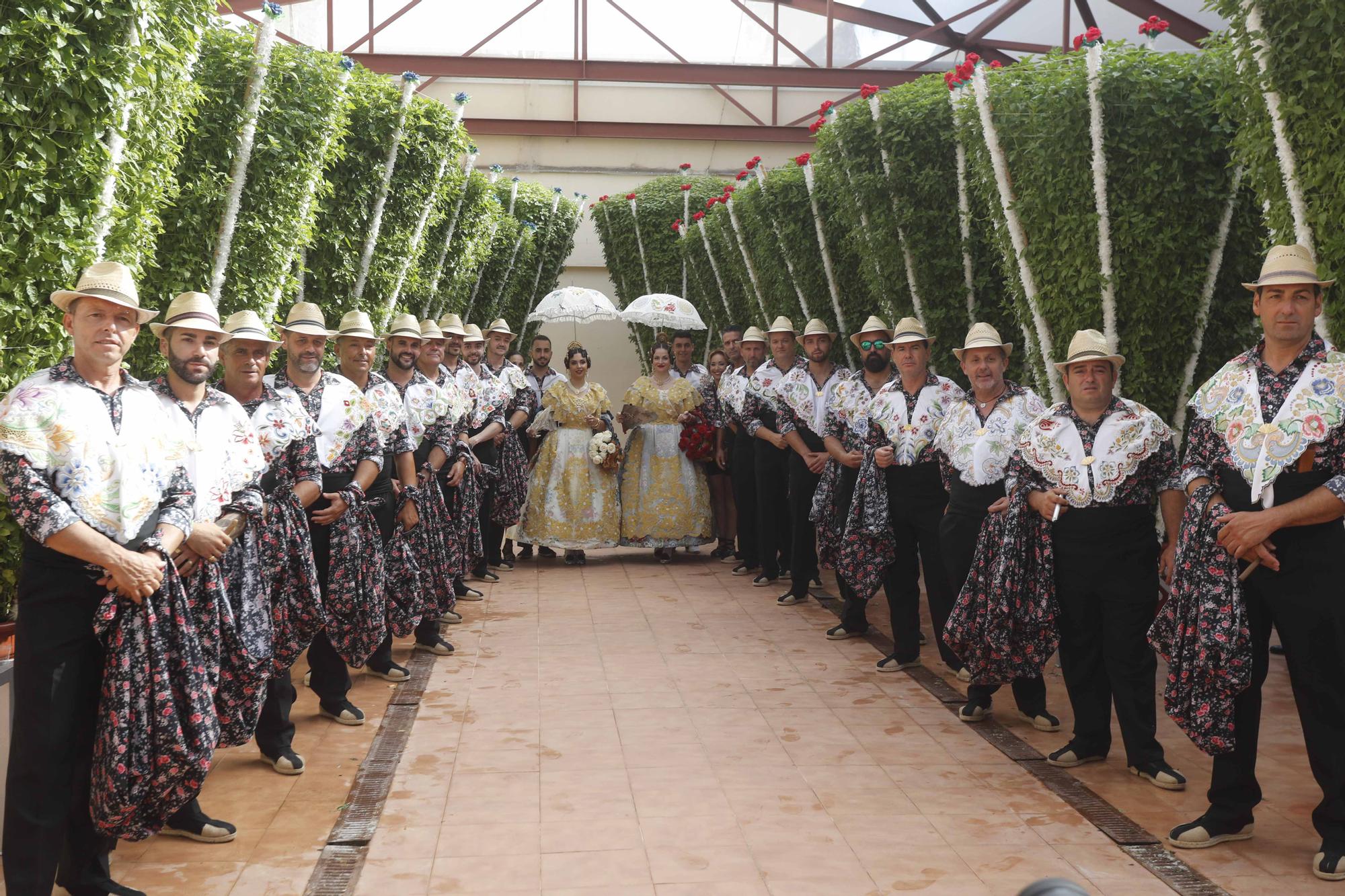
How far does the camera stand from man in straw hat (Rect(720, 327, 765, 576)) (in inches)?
379

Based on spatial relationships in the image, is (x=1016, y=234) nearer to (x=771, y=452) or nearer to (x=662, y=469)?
(x=771, y=452)

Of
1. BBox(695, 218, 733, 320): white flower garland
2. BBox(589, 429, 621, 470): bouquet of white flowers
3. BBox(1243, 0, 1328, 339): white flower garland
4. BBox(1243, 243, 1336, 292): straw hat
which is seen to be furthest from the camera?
BBox(695, 218, 733, 320): white flower garland

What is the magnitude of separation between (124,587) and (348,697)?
273cm

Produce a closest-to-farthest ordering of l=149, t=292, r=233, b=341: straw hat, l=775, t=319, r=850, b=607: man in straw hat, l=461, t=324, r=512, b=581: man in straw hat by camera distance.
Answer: l=149, t=292, r=233, b=341: straw hat < l=775, t=319, r=850, b=607: man in straw hat < l=461, t=324, r=512, b=581: man in straw hat

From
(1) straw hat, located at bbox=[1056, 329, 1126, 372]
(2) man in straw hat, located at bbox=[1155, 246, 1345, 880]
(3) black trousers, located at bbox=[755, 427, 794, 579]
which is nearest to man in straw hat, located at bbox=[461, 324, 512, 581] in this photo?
(3) black trousers, located at bbox=[755, 427, 794, 579]

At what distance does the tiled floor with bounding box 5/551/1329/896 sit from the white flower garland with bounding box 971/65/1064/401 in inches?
67.3

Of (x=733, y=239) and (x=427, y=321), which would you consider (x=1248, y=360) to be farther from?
(x=733, y=239)

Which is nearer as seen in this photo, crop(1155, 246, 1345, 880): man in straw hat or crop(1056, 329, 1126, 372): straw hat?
crop(1155, 246, 1345, 880): man in straw hat

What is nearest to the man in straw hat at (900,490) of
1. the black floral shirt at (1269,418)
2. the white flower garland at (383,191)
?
the black floral shirt at (1269,418)

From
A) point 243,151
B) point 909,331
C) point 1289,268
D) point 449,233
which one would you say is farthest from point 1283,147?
point 449,233

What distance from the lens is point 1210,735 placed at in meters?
3.95

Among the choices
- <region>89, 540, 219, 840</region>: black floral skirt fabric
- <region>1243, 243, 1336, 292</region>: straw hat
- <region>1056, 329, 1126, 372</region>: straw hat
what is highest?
<region>1243, 243, 1336, 292</region>: straw hat

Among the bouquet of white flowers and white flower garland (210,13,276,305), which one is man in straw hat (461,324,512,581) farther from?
white flower garland (210,13,276,305)

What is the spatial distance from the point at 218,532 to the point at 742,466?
637 cm
